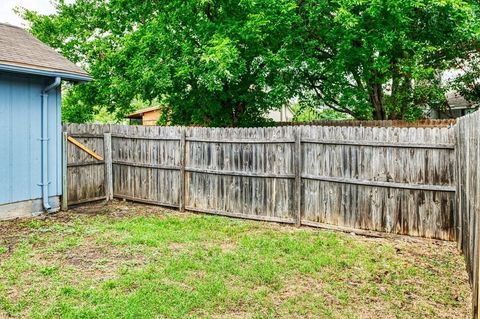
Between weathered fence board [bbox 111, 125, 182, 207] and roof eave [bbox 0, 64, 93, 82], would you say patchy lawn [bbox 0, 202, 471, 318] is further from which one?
roof eave [bbox 0, 64, 93, 82]

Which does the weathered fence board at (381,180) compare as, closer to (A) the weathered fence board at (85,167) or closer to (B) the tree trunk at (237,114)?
(A) the weathered fence board at (85,167)

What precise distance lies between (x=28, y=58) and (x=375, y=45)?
7848 millimetres

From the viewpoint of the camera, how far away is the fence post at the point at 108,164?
9.55 m

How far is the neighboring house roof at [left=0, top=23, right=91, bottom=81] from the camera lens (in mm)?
7043

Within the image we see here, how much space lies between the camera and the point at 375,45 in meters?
9.93

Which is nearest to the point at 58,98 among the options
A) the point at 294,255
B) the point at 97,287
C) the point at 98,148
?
the point at 98,148

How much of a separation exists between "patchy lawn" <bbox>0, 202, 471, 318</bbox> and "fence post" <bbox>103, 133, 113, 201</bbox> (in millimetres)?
2428

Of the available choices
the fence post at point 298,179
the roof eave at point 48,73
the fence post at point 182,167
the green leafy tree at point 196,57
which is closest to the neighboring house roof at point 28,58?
the roof eave at point 48,73

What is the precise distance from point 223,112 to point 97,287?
343 inches

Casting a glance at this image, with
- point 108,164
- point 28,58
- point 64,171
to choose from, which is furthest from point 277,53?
point 64,171

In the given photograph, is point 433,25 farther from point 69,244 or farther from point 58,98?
point 69,244

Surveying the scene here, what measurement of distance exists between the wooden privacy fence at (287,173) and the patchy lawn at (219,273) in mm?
455

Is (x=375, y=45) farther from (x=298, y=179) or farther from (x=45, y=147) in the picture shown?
(x=45, y=147)

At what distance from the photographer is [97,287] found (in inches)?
172
